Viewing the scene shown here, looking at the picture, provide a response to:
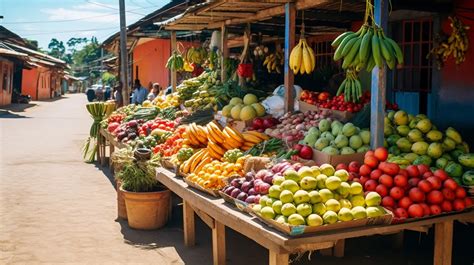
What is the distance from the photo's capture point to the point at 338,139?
512cm

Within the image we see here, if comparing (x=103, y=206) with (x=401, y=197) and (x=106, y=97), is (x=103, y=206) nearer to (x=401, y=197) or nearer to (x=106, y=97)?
(x=401, y=197)

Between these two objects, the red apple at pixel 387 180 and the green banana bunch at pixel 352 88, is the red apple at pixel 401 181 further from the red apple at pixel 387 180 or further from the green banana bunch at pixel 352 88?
the green banana bunch at pixel 352 88

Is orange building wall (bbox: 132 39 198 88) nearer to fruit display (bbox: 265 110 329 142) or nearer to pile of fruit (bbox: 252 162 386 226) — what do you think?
fruit display (bbox: 265 110 329 142)

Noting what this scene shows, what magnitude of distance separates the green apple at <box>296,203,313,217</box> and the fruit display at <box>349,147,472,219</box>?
2.42 feet

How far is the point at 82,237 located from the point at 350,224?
3.63 metres

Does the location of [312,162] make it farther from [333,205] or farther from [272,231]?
[272,231]

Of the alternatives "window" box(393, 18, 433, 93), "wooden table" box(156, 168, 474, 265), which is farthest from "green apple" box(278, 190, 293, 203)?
"window" box(393, 18, 433, 93)

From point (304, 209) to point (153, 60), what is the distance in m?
18.3

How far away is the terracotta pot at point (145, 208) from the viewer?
629cm

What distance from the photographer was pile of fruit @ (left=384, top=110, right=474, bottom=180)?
185 inches

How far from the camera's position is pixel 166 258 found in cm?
534

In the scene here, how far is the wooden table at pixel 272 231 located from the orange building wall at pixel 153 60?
12632 millimetres

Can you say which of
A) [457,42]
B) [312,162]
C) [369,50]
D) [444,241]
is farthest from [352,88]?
[444,241]

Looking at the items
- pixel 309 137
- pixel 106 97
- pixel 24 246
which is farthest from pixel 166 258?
pixel 106 97
